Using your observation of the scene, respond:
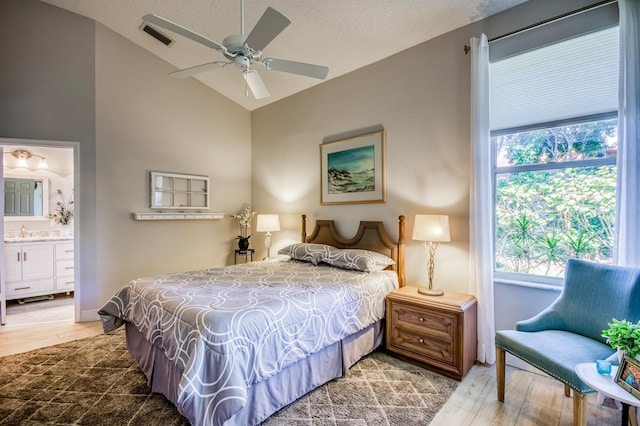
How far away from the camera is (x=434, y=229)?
2717mm

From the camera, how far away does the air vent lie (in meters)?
3.69

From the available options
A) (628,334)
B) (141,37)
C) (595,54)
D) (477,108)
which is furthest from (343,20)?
(628,334)

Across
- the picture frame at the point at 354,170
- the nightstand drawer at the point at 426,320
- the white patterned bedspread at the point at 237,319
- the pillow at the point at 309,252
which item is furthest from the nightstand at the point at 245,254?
the nightstand drawer at the point at 426,320

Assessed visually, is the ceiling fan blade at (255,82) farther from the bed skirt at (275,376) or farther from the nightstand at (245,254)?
the nightstand at (245,254)

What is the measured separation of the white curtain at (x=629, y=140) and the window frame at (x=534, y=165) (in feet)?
0.85

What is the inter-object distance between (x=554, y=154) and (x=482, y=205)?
2.39ft

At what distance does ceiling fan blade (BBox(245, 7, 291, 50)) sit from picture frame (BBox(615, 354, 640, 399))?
99.1 inches

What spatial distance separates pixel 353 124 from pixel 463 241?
194 centimetres

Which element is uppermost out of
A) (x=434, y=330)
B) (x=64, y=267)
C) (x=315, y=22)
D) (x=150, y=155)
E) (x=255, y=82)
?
(x=315, y=22)

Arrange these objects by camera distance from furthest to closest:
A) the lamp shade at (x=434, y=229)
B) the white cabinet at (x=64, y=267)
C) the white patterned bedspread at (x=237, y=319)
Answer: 1. the white cabinet at (x=64, y=267)
2. the lamp shade at (x=434, y=229)
3. the white patterned bedspread at (x=237, y=319)

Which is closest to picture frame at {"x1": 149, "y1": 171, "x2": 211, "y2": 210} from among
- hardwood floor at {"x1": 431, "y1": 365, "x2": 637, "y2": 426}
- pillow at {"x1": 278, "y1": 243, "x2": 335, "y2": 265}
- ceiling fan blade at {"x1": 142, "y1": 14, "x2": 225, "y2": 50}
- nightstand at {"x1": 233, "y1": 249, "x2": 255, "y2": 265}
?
nightstand at {"x1": 233, "y1": 249, "x2": 255, "y2": 265}

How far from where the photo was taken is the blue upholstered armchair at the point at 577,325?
177cm

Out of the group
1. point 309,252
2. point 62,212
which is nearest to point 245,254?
point 309,252

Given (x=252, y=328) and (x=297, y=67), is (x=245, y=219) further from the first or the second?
(x=252, y=328)
